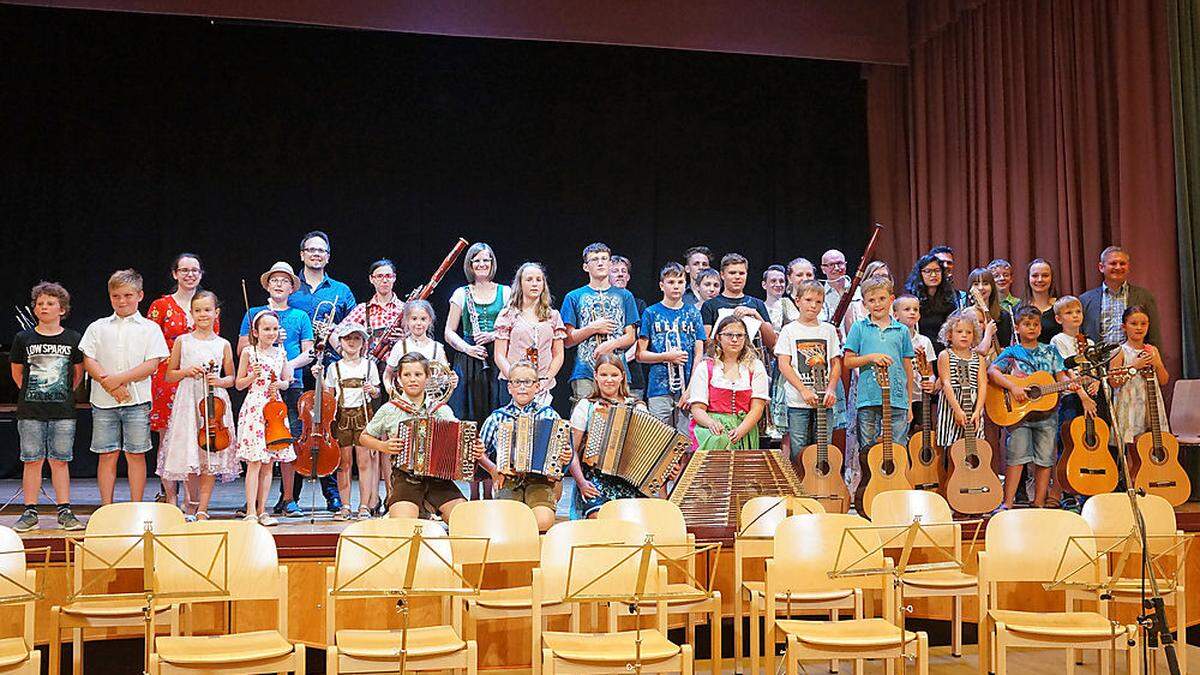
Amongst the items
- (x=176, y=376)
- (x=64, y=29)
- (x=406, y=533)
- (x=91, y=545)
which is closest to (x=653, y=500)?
(x=406, y=533)

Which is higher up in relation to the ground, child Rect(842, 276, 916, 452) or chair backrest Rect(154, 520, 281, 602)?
child Rect(842, 276, 916, 452)

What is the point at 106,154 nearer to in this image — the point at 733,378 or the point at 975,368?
the point at 733,378

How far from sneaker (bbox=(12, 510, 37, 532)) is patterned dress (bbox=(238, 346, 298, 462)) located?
1109 millimetres

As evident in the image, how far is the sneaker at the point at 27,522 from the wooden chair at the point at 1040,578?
15.8 feet

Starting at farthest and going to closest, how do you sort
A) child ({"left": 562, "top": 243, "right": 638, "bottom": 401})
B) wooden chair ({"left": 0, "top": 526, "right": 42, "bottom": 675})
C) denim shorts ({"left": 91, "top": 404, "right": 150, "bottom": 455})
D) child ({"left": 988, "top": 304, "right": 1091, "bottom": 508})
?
child ({"left": 562, "top": 243, "right": 638, "bottom": 401}), child ({"left": 988, "top": 304, "right": 1091, "bottom": 508}), denim shorts ({"left": 91, "top": 404, "right": 150, "bottom": 455}), wooden chair ({"left": 0, "top": 526, "right": 42, "bottom": 675})

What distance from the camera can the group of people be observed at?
6.25 metres

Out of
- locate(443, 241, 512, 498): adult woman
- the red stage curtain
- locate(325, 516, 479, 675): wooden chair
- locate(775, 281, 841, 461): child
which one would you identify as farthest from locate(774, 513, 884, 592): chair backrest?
the red stage curtain

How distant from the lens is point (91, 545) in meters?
4.82

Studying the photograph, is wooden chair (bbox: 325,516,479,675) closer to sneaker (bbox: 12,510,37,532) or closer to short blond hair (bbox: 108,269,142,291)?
sneaker (bbox: 12,510,37,532)

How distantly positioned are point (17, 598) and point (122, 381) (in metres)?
2.53

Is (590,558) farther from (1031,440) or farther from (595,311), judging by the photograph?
(1031,440)

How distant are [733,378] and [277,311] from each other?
288cm

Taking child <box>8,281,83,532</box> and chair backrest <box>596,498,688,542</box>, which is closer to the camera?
chair backrest <box>596,498,688,542</box>

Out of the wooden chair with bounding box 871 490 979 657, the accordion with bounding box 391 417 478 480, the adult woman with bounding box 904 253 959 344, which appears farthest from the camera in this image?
the adult woman with bounding box 904 253 959 344
